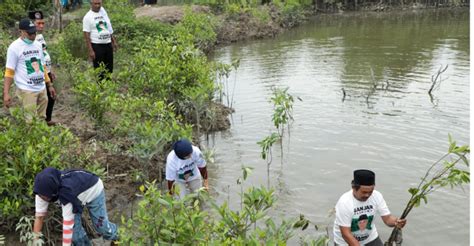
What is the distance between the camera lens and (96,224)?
5.24 meters

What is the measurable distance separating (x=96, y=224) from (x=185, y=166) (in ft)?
4.57

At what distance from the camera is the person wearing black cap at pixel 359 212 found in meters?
4.81

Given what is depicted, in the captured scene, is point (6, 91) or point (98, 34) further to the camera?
point (98, 34)

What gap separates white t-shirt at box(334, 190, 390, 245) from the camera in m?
4.95

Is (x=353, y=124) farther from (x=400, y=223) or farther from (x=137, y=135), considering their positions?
(x=400, y=223)

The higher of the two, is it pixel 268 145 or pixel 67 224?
pixel 268 145

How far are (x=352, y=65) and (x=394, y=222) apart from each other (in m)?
11.3

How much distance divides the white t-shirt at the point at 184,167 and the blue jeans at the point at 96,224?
1.08 m

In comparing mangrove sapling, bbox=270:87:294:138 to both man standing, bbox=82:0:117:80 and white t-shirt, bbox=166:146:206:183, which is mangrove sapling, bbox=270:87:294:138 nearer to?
white t-shirt, bbox=166:146:206:183

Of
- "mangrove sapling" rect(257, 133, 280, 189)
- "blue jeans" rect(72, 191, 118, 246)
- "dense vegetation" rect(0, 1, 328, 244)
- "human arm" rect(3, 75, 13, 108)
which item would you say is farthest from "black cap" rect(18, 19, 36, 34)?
"mangrove sapling" rect(257, 133, 280, 189)

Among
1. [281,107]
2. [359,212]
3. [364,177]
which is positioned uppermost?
[281,107]

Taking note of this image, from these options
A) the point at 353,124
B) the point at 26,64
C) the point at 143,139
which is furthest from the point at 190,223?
the point at 353,124

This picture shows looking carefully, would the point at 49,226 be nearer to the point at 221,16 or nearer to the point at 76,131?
the point at 76,131

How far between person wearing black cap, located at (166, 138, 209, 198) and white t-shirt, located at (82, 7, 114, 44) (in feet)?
12.8
